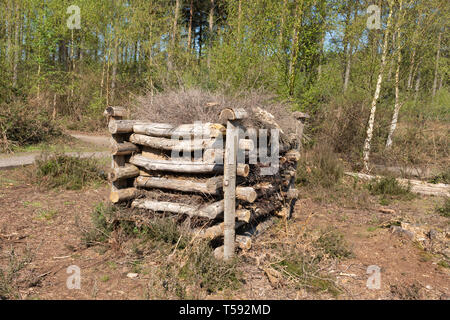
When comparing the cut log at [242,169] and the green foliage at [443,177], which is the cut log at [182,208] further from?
the green foliage at [443,177]

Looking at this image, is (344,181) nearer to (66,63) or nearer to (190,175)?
(190,175)

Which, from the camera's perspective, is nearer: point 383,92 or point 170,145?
point 170,145

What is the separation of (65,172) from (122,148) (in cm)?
326

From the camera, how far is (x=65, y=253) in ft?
14.4

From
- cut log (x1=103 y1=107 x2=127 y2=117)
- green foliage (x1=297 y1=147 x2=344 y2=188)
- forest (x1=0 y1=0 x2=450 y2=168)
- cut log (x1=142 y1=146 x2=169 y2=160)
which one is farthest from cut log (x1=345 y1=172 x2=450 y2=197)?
cut log (x1=103 y1=107 x2=127 y2=117)

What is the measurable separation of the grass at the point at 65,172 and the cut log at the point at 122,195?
2857mm

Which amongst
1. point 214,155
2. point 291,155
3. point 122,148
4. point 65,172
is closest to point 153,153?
point 122,148

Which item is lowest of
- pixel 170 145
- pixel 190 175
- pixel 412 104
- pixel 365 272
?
pixel 365 272

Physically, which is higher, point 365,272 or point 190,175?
point 190,175

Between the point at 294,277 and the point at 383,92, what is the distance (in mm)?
9879

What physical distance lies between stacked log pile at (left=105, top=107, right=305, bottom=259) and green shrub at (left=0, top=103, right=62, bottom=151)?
7.02 meters

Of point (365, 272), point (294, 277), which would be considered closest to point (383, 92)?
point (365, 272)

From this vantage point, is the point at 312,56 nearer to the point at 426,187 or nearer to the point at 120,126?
the point at 426,187

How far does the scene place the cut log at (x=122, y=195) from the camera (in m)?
4.66
